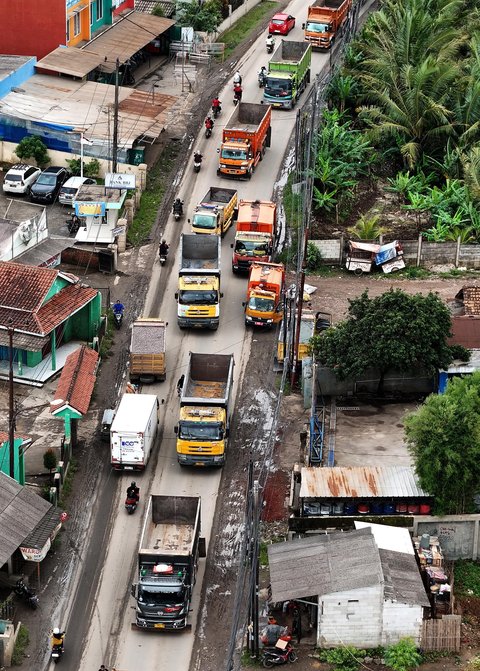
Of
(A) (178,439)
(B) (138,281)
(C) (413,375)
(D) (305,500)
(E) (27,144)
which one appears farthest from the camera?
(E) (27,144)

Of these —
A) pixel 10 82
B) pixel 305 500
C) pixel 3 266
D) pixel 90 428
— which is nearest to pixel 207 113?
pixel 10 82

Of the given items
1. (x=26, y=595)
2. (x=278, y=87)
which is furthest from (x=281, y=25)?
(x=26, y=595)

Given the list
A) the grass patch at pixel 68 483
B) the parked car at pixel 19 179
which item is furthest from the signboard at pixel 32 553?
the parked car at pixel 19 179

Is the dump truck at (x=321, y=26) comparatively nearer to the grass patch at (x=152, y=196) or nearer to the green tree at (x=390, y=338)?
the grass patch at (x=152, y=196)

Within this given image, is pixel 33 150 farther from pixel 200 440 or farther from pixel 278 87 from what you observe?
pixel 200 440

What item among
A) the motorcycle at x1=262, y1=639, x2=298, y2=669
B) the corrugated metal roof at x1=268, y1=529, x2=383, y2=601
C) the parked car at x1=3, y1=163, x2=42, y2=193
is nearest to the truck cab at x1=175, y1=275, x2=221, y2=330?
the parked car at x1=3, y1=163, x2=42, y2=193

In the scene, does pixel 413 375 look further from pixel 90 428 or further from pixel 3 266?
pixel 3 266
